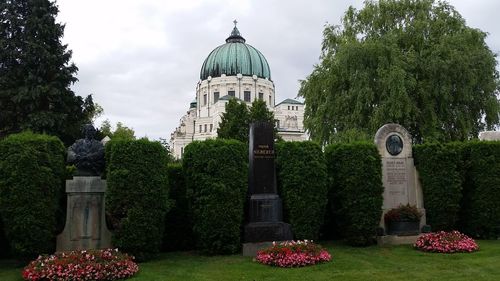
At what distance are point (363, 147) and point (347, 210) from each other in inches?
77.0

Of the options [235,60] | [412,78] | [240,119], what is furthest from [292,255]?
[235,60]

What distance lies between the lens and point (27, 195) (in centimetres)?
987

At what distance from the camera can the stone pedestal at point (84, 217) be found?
34.7 feet

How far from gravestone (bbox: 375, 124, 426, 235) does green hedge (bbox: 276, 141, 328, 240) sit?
2883mm

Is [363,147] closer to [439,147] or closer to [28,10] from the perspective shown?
[439,147]

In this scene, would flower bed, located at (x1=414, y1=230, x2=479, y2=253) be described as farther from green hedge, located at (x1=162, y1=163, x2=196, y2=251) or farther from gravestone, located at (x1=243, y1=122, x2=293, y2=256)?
A: green hedge, located at (x1=162, y1=163, x2=196, y2=251)

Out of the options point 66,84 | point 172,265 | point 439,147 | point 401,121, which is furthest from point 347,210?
point 66,84

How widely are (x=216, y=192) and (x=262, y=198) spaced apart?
1.43m

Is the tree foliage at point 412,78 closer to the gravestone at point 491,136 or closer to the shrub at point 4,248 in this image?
the gravestone at point 491,136

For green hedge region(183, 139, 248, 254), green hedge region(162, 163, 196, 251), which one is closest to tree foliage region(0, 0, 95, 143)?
green hedge region(162, 163, 196, 251)

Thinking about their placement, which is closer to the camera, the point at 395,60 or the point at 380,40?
the point at 395,60

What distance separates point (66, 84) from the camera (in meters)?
27.7

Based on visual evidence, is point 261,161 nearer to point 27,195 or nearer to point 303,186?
point 303,186

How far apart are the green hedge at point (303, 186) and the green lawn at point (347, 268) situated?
3.49 ft
